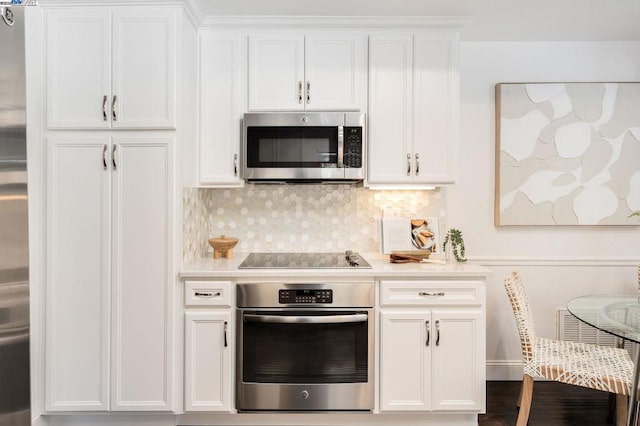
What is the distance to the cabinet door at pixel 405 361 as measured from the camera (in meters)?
2.43

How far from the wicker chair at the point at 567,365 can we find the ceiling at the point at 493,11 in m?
1.61

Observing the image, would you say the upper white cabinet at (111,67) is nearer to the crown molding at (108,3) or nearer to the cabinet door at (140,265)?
the crown molding at (108,3)

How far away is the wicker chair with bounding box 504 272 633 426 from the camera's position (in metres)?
2.19

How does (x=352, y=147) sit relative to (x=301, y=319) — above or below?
above

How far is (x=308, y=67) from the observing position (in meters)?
2.70

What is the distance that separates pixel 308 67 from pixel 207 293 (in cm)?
151

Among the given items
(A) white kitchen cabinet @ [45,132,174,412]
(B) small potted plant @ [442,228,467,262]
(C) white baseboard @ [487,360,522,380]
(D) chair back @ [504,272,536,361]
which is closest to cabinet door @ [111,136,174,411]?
(A) white kitchen cabinet @ [45,132,174,412]

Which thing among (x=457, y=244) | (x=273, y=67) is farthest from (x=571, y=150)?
(x=273, y=67)

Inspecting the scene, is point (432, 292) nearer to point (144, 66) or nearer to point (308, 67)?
point (308, 67)

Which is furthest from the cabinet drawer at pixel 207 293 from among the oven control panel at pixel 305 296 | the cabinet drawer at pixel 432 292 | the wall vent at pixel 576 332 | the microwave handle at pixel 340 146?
the wall vent at pixel 576 332

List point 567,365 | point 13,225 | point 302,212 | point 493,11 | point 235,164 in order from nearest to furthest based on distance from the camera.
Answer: point 13,225, point 567,365, point 493,11, point 235,164, point 302,212

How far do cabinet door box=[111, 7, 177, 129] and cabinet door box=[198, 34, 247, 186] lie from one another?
371mm

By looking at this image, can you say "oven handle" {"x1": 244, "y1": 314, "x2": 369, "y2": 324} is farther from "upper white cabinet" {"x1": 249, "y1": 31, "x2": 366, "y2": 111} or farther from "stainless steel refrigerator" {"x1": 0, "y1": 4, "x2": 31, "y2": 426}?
"upper white cabinet" {"x1": 249, "y1": 31, "x2": 366, "y2": 111}

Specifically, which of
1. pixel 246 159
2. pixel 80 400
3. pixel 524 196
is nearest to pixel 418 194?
pixel 524 196
